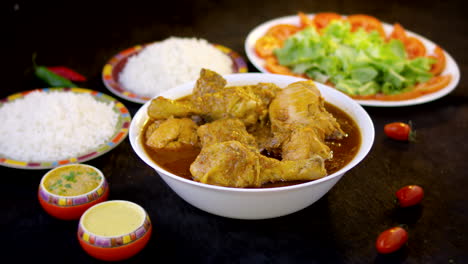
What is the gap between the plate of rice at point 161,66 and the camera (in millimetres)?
4105

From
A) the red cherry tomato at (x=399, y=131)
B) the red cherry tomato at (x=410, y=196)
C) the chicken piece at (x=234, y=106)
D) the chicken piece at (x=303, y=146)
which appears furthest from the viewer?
the red cherry tomato at (x=399, y=131)

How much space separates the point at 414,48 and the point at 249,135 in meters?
2.98

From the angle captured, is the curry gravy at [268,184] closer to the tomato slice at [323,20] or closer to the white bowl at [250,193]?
the white bowl at [250,193]

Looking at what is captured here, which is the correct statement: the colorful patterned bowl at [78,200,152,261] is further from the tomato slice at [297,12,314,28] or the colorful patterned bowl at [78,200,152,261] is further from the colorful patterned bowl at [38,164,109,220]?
the tomato slice at [297,12,314,28]

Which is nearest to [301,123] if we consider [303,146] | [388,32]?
[303,146]

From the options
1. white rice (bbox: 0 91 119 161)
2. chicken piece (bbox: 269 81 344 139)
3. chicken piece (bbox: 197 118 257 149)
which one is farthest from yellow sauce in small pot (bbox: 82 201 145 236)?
chicken piece (bbox: 269 81 344 139)

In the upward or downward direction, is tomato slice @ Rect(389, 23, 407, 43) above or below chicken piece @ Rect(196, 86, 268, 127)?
below

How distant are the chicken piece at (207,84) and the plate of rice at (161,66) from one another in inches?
39.4

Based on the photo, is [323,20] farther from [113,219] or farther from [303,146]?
[113,219]

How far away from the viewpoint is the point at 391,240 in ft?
8.47

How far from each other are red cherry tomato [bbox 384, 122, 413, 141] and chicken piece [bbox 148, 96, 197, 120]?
164cm

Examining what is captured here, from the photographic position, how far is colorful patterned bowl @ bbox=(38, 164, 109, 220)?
264 centimetres

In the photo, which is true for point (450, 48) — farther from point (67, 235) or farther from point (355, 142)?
point (67, 235)

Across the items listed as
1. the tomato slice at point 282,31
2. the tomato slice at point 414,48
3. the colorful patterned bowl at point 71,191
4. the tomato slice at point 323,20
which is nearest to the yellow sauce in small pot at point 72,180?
the colorful patterned bowl at point 71,191
